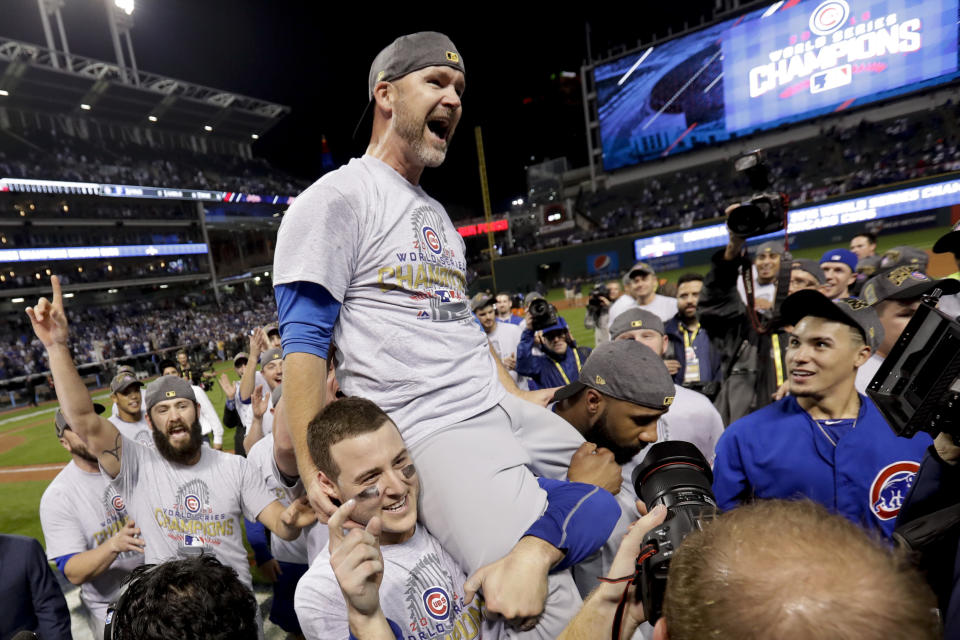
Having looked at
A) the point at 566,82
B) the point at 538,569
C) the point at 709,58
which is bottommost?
the point at 538,569

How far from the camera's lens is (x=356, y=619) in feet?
3.92

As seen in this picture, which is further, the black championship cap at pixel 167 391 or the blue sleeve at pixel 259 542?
the blue sleeve at pixel 259 542

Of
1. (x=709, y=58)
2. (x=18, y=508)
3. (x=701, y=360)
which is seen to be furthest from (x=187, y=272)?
(x=701, y=360)

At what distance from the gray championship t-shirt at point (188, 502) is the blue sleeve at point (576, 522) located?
271cm

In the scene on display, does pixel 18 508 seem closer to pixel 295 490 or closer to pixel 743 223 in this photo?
pixel 295 490

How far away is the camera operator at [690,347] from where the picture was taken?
494cm

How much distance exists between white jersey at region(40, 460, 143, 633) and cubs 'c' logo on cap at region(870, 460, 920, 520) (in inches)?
173

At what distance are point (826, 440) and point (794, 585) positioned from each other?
2.21 meters

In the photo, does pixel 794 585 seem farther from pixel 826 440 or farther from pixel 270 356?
pixel 270 356

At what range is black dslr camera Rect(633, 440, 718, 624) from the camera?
939 mm

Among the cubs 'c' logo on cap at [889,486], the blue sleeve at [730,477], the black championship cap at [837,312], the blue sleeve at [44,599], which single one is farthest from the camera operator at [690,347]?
the blue sleeve at [44,599]

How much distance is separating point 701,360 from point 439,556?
13.9 ft

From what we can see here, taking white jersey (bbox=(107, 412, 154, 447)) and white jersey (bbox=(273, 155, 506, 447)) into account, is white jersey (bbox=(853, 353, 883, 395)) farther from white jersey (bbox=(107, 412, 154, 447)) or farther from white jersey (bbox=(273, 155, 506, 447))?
white jersey (bbox=(107, 412, 154, 447))

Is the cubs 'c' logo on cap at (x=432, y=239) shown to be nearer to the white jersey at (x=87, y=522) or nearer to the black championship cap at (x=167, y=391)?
the black championship cap at (x=167, y=391)
